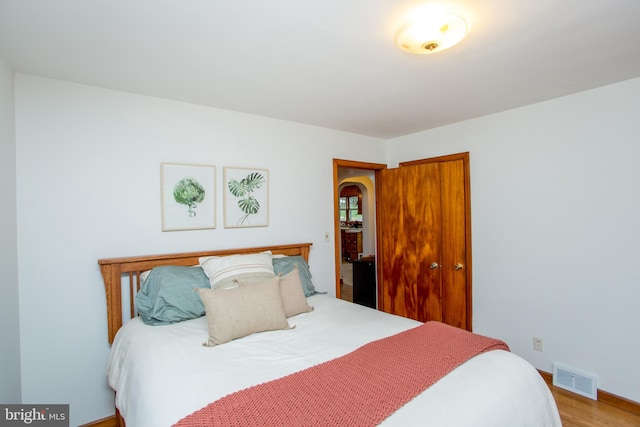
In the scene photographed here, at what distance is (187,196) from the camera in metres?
2.50

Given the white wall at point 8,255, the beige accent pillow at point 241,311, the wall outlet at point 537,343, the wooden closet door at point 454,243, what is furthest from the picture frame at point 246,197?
the wall outlet at point 537,343

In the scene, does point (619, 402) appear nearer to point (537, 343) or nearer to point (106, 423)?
point (537, 343)

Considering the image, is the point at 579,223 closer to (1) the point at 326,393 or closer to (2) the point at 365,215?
(1) the point at 326,393

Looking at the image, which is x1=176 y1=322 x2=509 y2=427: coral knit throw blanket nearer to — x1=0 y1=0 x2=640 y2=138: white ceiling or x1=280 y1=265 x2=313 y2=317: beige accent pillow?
x1=280 y1=265 x2=313 y2=317: beige accent pillow

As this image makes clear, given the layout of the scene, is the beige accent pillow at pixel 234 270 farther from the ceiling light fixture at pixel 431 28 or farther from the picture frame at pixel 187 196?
the ceiling light fixture at pixel 431 28

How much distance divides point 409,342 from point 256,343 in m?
0.85

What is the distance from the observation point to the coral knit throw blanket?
3.49 feet

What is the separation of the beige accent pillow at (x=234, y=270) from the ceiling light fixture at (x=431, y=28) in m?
1.76

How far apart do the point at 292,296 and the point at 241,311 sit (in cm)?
46

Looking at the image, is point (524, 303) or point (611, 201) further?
point (524, 303)

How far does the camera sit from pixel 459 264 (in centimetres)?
315

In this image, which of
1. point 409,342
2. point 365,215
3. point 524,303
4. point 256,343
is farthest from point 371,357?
point 365,215

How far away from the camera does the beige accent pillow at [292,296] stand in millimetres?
2172

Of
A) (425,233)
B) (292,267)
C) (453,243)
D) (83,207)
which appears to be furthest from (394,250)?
(83,207)
